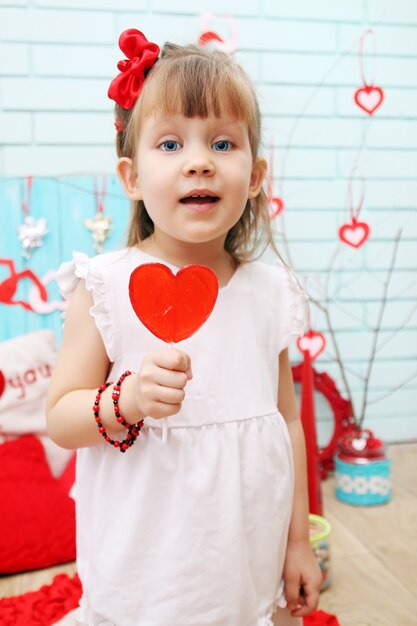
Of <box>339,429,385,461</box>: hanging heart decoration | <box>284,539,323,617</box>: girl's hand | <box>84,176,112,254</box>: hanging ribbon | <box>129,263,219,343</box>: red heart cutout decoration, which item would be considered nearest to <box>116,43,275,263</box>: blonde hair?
<box>129,263,219,343</box>: red heart cutout decoration

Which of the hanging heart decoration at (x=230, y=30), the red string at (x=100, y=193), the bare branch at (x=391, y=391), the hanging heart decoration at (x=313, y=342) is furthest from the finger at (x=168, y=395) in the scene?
the bare branch at (x=391, y=391)

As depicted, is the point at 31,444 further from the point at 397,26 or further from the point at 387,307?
the point at 397,26

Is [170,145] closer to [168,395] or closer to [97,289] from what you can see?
[97,289]

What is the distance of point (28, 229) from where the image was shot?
197cm

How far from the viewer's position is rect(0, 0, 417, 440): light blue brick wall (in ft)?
6.46

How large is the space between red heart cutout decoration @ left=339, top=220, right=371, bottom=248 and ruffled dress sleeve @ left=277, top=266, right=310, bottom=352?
35.7 inches

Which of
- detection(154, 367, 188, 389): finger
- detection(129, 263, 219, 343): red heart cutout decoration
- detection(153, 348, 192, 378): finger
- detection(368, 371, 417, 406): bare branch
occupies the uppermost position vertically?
detection(129, 263, 219, 343): red heart cutout decoration

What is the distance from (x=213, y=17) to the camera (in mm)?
2018

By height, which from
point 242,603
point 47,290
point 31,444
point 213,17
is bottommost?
point 31,444

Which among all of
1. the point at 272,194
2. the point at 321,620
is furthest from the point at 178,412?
the point at 272,194

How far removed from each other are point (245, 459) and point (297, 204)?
143 centimetres

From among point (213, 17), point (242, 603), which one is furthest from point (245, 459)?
point (213, 17)

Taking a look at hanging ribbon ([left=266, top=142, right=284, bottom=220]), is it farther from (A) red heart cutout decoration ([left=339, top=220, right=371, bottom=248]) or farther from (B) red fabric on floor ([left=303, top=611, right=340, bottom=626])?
(B) red fabric on floor ([left=303, top=611, right=340, bottom=626])

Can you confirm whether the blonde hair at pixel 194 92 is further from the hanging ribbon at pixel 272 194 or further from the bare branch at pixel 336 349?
the bare branch at pixel 336 349
